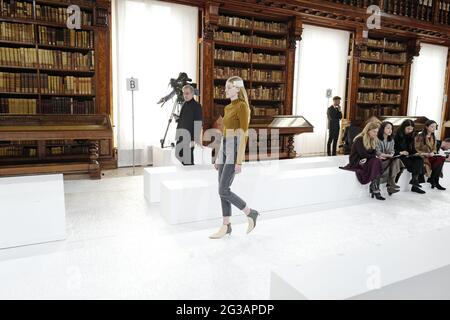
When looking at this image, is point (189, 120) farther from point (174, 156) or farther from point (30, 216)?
point (30, 216)

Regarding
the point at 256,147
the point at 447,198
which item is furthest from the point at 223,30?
the point at 447,198

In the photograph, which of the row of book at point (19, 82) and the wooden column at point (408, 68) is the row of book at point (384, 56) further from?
the row of book at point (19, 82)

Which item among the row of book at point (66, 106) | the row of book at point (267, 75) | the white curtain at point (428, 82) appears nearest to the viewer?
the row of book at point (66, 106)

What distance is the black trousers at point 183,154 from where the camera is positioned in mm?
4699

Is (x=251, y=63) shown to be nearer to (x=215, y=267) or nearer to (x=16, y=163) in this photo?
(x=16, y=163)

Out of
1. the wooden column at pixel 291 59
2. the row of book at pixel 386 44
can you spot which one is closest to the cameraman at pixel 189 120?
the wooden column at pixel 291 59

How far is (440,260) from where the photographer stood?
69.9 inches

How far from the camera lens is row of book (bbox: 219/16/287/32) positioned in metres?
6.80

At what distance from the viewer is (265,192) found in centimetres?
389

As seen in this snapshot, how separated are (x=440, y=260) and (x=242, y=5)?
19.7 feet

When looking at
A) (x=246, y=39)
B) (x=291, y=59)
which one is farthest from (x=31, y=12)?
(x=291, y=59)

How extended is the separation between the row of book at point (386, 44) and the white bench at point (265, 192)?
213 inches
